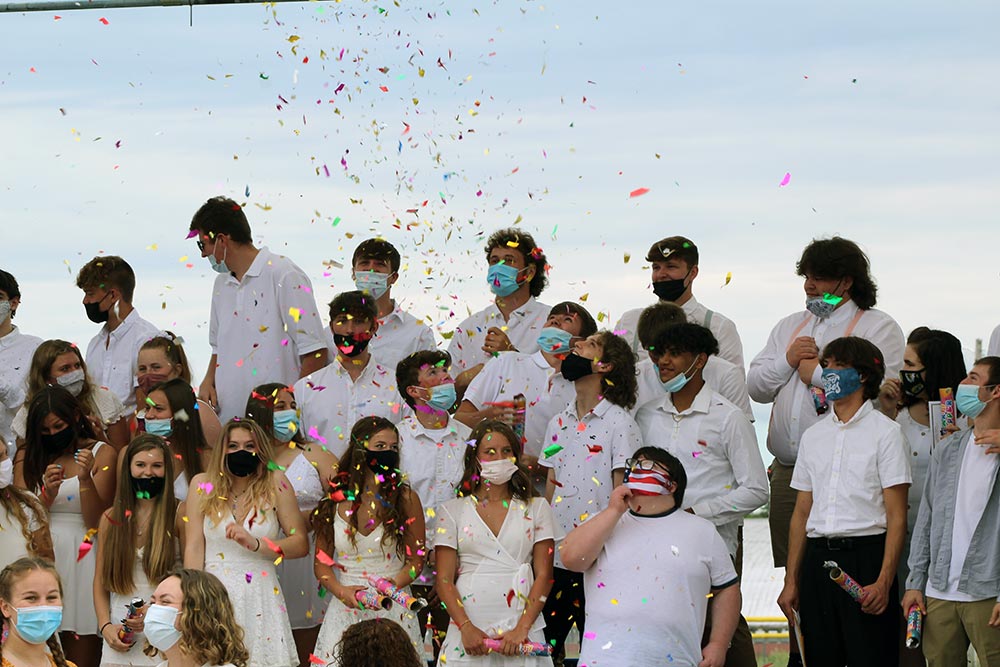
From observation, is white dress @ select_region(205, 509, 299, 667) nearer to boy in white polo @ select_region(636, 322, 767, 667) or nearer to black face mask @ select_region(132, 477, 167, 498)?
black face mask @ select_region(132, 477, 167, 498)

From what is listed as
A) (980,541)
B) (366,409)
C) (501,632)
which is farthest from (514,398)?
(980,541)

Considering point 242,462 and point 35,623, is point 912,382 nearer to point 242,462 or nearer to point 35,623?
point 242,462

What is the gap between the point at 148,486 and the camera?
978 centimetres

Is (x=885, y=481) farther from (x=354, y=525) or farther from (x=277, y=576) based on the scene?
(x=277, y=576)

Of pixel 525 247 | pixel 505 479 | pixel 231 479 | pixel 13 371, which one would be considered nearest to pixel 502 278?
pixel 525 247

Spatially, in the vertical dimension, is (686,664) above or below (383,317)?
below

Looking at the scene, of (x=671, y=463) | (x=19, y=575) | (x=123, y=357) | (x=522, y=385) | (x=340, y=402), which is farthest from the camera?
(x=123, y=357)

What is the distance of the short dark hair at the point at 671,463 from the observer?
8867 mm

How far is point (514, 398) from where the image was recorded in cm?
1030

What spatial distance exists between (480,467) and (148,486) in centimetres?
204

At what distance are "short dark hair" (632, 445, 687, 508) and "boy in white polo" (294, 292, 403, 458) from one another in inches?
84.2

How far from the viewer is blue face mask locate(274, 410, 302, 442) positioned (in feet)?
33.1

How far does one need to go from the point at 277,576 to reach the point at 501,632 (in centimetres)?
163

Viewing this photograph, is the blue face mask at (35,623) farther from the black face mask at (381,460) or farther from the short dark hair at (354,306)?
the short dark hair at (354,306)
